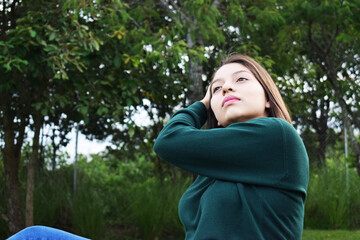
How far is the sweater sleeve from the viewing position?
139 cm

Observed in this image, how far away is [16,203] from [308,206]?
3752mm

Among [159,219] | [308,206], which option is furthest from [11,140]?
[308,206]

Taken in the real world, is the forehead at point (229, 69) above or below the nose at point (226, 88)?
above

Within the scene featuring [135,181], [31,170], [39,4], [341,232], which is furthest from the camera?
[135,181]

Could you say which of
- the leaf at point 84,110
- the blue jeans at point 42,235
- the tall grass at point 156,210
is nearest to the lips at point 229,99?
the blue jeans at point 42,235

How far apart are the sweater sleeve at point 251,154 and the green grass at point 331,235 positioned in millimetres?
4332

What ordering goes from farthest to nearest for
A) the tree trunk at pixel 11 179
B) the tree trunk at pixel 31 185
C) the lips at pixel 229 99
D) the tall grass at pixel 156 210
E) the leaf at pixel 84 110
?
the tall grass at pixel 156 210 → the tree trunk at pixel 11 179 → the tree trunk at pixel 31 185 → the leaf at pixel 84 110 → the lips at pixel 229 99

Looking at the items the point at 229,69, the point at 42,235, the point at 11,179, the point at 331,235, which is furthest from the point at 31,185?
the point at 229,69

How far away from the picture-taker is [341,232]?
5.74 m

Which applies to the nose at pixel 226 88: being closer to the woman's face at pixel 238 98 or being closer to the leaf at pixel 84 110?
the woman's face at pixel 238 98

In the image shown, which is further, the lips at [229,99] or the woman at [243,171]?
the lips at [229,99]

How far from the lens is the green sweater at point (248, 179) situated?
53.2 inches

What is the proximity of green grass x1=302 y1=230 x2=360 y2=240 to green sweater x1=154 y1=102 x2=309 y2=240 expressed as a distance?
14.1ft

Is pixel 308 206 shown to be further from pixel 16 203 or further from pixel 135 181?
pixel 16 203
